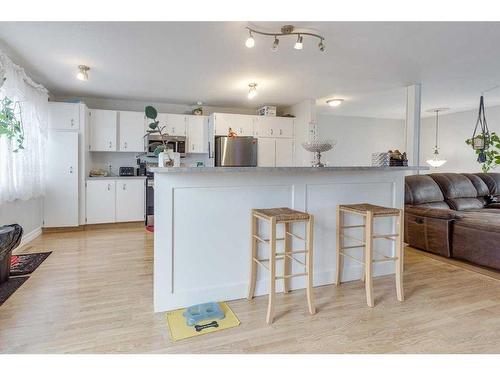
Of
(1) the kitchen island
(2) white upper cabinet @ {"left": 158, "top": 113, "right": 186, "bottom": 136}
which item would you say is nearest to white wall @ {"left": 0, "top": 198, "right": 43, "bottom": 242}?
(2) white upper cabinet @ {"left": 158, "top": 113, "right": 186, "bottom": 136}

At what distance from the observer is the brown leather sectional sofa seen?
3.02 m

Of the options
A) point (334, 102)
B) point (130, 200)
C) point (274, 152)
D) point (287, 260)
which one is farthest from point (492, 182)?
point (130, 200)

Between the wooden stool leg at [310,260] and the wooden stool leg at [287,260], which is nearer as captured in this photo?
the wooden stool leg at [310,260]

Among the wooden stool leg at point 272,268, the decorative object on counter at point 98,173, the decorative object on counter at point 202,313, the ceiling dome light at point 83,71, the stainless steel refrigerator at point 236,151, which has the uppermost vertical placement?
the ceiling dome light at point 83,71

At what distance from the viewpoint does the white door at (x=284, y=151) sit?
18.5 feet

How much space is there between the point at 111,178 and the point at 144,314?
136 inches

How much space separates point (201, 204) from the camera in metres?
2.20

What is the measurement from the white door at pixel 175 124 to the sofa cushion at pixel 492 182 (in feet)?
16.4

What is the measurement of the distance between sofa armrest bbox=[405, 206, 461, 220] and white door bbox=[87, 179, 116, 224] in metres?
4.47

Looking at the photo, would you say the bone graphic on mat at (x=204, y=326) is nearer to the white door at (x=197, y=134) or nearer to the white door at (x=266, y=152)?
the white door at (x=266, y=152)

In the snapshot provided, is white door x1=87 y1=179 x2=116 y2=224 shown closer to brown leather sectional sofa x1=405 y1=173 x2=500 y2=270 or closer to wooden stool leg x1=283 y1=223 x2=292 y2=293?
wooden stool leg x1=283 y1=223 x2=292 y2=293

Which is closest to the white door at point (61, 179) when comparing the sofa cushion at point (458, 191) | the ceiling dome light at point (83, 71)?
the ceiling dome light at point (83, 71)
